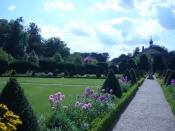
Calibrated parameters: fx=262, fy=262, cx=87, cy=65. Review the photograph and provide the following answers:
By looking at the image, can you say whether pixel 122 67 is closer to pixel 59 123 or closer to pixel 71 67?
pixel 71 67

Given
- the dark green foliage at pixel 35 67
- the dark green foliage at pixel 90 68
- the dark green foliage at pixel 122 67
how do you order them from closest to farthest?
the dark green foliage at pixel 35 67 < the dark green foliage at pixel 90 68 < the dark green foliage at pixel 122 67

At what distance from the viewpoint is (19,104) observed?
14.5 ft

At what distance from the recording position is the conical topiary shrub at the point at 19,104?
14.5 ft

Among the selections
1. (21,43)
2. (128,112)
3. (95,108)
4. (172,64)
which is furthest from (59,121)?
(21,43)

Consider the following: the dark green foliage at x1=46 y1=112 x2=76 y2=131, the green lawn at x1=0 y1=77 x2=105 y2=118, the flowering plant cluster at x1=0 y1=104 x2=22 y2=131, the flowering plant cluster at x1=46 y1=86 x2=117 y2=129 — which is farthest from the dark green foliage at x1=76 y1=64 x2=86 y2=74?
the flowering plant cluster at x1=0 y1=104 x2=22 y2=131

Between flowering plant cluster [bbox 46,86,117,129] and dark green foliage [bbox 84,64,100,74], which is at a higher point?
dark green foliage [bbox 84,64,100,74]

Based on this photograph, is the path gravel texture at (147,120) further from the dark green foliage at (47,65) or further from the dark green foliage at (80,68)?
the dark green foliage at (80,68)

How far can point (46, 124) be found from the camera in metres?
6.40

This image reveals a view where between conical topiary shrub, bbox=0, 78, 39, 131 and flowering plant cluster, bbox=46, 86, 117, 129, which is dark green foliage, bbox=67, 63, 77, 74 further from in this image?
conical topiary shrub, bbox=0, 78, 39, 131

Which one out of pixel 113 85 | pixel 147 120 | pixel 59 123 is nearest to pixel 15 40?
pixel 113 85

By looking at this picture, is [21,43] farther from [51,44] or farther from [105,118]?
[105,118]

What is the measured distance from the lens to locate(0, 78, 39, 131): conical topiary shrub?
4414 millimetres

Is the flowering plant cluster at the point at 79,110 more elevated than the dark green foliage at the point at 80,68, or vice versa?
the dark green foliage at the point at 80,68

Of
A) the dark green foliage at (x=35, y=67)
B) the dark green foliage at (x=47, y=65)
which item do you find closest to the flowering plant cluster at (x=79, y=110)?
the dark green foliage at (x=35, y=67)
